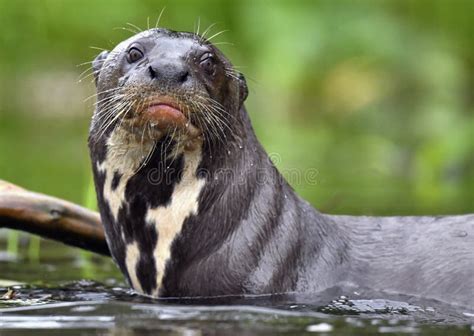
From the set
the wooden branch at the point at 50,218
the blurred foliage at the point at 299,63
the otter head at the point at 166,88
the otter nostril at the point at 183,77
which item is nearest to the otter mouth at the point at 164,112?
the otter head at the point at 166,88

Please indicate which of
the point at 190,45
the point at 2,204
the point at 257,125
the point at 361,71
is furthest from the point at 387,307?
the point at 361,71

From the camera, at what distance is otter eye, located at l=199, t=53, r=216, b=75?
18.0 ft

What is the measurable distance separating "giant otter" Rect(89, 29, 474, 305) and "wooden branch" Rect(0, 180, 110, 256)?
20.2 inches

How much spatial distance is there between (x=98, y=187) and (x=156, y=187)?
334 millimetres

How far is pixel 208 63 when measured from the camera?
5508 mm

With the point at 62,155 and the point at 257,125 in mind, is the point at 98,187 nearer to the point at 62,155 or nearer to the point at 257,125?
the point at 62,155

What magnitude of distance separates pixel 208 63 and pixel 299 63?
46.8ft

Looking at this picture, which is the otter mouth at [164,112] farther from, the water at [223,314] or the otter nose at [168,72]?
the water at [223,314]

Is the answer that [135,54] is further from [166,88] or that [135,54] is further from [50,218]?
[50,218]

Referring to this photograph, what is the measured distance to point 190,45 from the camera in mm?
5465

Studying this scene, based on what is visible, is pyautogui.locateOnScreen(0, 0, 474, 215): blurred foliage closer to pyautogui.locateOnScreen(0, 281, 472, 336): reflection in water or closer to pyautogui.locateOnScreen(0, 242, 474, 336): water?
pyautogui.locateOnScreen(0, 242, 474, 336): water

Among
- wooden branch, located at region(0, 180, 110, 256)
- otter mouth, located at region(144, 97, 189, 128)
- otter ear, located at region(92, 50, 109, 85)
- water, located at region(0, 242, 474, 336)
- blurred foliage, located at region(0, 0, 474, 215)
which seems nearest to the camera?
water, located at region(0, 242, 474, 336)

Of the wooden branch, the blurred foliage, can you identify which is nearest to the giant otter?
the wooden branch

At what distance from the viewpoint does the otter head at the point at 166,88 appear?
5.22 m
